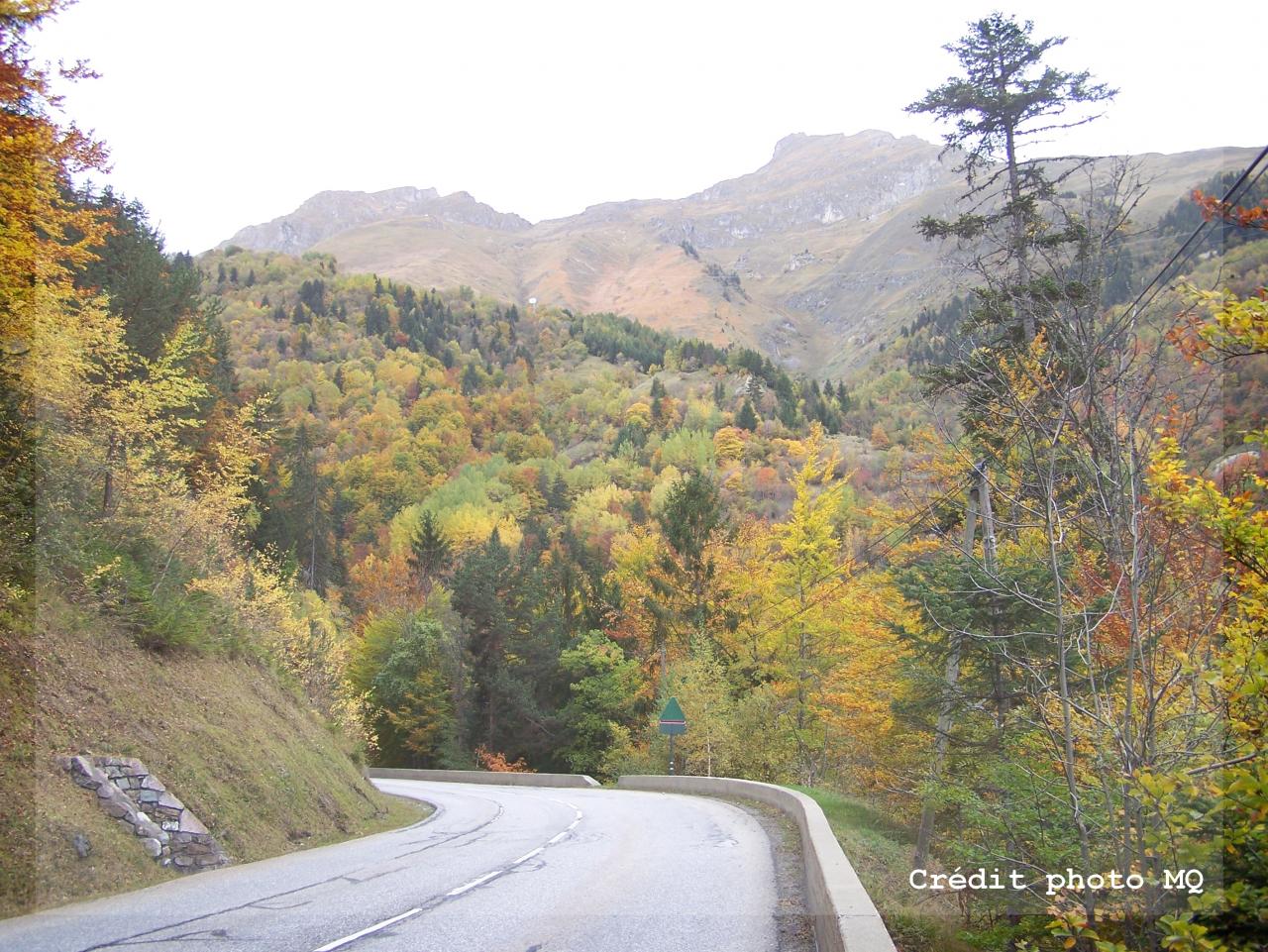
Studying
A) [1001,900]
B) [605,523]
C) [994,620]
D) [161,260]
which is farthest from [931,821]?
[605,523]

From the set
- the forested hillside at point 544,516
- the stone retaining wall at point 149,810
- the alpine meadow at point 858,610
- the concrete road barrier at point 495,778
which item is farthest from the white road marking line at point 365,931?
the concrete road barrier at point 495,778

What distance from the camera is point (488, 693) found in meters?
48.3

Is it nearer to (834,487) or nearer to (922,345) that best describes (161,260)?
(834,487)

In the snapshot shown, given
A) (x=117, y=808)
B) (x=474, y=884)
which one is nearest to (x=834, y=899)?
(x=474, y=884)

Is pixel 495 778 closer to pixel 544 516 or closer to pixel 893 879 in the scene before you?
pixel 893 879

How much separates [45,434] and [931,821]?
57.7 ft

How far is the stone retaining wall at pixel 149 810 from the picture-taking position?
10.2 meters

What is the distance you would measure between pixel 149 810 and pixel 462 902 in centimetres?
504

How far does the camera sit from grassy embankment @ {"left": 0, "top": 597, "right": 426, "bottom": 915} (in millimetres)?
8898

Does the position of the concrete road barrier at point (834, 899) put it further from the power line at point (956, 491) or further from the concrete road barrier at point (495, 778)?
the concrete road barrier at point (495, 778)

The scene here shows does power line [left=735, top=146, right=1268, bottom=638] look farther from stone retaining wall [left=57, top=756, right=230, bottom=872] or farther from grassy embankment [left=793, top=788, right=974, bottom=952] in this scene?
stone retaining wall [left=57, top=756, right=230, bottom=872]

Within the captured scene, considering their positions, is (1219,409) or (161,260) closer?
(1219,409)

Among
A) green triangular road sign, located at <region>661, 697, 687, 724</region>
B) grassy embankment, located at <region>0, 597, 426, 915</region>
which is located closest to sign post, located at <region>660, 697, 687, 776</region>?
green triangular road sign, located at <region>661, 697, 687, 724</region>

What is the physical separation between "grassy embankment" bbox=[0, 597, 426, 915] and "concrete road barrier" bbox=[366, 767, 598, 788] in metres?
16.9
